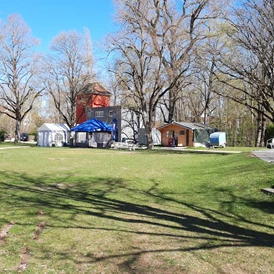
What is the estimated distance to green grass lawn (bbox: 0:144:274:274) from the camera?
3.50 meters

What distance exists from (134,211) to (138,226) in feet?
3.39

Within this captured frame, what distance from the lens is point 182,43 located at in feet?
85.4

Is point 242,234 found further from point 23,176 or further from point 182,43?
point 182,43

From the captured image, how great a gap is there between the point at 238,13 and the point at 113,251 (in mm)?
15736

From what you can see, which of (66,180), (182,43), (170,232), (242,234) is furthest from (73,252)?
(182,43)

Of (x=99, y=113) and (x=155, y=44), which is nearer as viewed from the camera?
(x=155, y=44)

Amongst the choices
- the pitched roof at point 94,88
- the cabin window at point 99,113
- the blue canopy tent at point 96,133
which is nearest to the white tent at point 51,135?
the blue canopy tent at point 96,133

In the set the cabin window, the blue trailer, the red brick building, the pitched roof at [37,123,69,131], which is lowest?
the blue trailer

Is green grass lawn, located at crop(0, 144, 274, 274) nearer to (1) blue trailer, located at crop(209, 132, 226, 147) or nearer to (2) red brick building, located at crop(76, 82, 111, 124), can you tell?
(1) blue trailer, located at crop(209, 132, 226, 147)

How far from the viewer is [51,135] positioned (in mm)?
35188

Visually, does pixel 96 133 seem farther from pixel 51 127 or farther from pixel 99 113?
pixel 99 113

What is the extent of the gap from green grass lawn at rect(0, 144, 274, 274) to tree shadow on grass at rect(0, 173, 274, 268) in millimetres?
16

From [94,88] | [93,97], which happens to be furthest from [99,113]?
[94,88]

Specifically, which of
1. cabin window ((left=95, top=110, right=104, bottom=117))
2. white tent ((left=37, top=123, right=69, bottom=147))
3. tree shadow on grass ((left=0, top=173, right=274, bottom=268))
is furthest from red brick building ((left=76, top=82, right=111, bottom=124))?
tree shadow on grass ((left=0, top=173, right=274, bottom=268))
